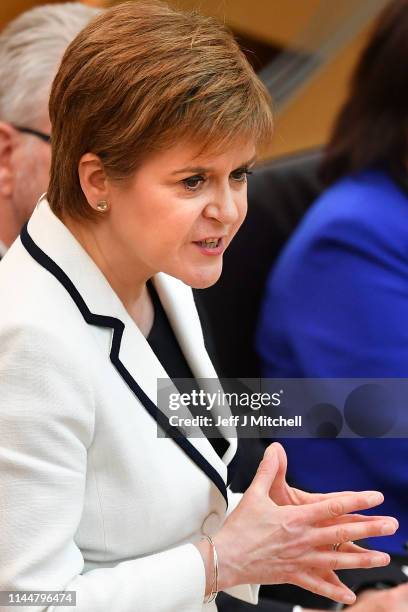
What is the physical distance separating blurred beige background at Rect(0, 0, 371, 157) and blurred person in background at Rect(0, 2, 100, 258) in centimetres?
173

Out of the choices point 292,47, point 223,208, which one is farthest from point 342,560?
point 292,47

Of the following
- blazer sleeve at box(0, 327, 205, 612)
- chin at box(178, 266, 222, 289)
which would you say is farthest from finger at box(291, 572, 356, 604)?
chin at box(178, 266, 222, 289)

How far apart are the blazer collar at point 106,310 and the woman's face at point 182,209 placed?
0.17 ft

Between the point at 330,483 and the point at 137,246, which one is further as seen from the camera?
the point at 330,483

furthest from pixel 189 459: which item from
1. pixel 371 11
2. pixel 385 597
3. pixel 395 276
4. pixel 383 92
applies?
pixel 371 11

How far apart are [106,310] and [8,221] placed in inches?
20.3

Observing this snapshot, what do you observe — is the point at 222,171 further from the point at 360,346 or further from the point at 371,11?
the point at 371,11

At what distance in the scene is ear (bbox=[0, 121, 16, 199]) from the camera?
5.27ft

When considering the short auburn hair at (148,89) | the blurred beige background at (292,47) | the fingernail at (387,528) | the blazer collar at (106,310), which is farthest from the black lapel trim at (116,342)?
the blurred beige background at (292,47)

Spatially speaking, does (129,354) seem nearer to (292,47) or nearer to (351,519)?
(351,519)

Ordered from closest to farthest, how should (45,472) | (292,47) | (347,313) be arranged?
(45,472) < (347,313) < (292,47)

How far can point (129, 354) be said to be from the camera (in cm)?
118

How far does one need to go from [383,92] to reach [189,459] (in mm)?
1085

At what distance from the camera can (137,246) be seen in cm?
114
